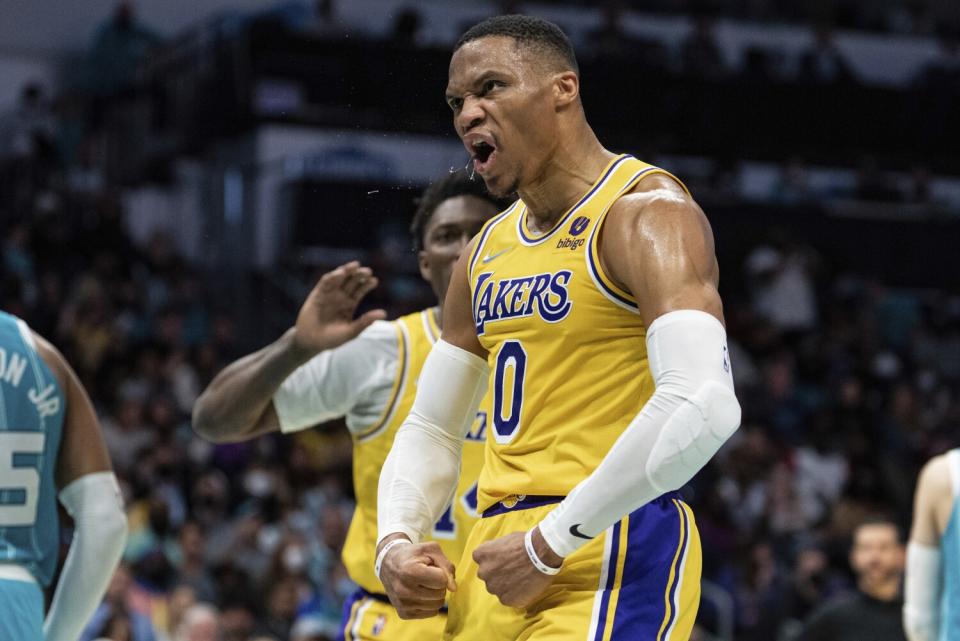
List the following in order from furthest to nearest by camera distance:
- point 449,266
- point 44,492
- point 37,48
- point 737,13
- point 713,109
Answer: point 737,13 < point 37,48 < point 713,109 < point 449,266 < point 44,492

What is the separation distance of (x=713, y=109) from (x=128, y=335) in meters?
7.49

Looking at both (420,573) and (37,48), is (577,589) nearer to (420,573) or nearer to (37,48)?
(420,573)

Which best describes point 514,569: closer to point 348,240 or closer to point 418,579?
point 418,579

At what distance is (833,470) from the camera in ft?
45.8

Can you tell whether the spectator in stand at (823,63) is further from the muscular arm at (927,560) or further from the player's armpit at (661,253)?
the player's armpit at (661,253)

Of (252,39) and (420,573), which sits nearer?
(420,573)

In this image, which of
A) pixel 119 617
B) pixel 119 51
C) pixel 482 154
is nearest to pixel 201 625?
pixel 119 617

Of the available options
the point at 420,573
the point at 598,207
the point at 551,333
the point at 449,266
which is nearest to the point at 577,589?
the point at 420,573

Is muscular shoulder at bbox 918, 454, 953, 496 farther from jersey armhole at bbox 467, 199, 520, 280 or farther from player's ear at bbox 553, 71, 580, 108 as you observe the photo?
player's ear at bbox 553, 71, 580, 108

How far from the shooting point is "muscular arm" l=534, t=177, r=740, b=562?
10.3 feet

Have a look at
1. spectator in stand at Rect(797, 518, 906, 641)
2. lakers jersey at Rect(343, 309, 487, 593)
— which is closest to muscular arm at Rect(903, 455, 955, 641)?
lakers jersey at Rect(343, 309, 487, 593)

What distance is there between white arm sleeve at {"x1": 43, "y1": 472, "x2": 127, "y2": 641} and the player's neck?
1733 millimetres

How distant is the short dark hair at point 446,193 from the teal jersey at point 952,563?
1957mm

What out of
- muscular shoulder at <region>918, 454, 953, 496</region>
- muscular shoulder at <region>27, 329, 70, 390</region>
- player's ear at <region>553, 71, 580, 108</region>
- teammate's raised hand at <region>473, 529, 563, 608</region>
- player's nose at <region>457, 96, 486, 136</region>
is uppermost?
player's ear at <region>553, 71, 580, 108</region>
